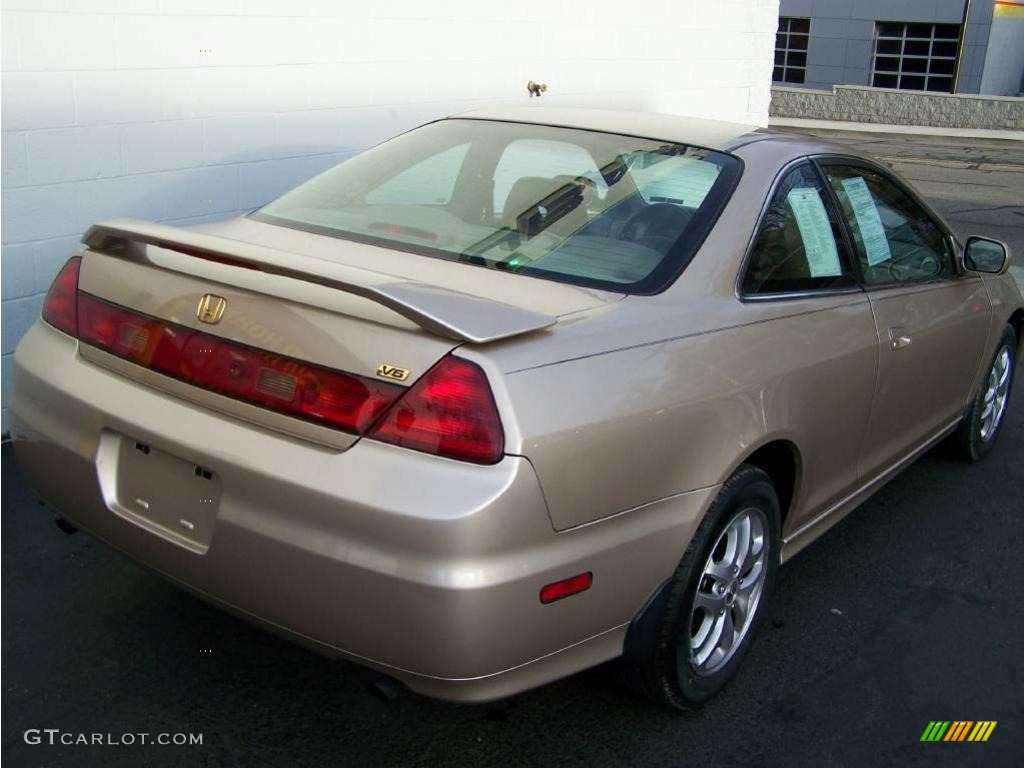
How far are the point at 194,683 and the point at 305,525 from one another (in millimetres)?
1011

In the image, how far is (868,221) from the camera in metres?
4.04

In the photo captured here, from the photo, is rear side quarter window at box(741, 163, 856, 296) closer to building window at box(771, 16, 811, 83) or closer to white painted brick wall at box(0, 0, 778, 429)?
white painted brick wall at box(0, 0, 778, 429)

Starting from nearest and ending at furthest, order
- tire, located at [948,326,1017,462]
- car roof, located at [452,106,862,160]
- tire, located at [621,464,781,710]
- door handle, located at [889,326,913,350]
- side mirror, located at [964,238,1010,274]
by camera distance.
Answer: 1. tire, located at [621,464,781,710]
2. car roof, located at [452,106,862,160]
3. door handle, located at [889,326,913,350]
4. side mirror, located at [964,238,1010,274]
5. tire, located at [948,326,1017,462]

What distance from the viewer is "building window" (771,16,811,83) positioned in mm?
27750

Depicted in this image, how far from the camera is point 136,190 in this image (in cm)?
532

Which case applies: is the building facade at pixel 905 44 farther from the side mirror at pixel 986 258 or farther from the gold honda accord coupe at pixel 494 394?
the gold honda accord coupe at pixel 494 394

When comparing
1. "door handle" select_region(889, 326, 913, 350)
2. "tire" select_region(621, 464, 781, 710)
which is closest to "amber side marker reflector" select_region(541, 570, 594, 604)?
"tire" select_region(621, 464, 781, 710)

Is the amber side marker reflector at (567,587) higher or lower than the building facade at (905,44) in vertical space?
higher

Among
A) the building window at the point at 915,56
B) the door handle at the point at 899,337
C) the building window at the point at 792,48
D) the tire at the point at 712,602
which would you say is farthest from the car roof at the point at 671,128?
the building window at the point at 792,48

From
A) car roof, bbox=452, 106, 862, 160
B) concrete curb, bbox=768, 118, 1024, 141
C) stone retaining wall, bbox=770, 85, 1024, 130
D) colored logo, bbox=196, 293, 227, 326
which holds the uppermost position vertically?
car roof, bbox=452, 106, 862, 160

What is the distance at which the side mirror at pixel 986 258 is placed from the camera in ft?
15.2

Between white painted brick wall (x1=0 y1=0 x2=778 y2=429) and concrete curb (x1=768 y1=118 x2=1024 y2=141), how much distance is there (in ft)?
56.1

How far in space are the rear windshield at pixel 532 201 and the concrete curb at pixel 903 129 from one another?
820 inches

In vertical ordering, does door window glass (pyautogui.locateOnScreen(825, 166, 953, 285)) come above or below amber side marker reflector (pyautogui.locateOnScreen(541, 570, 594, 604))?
above
